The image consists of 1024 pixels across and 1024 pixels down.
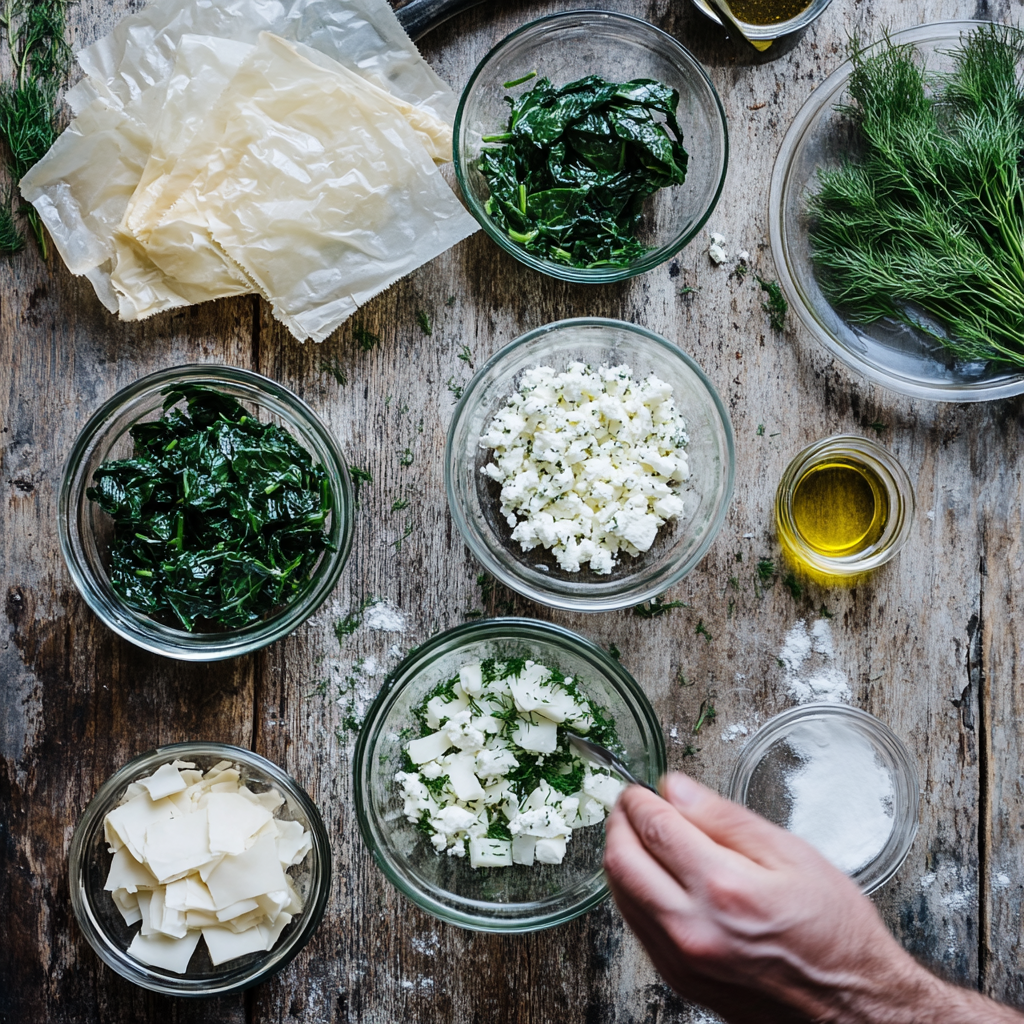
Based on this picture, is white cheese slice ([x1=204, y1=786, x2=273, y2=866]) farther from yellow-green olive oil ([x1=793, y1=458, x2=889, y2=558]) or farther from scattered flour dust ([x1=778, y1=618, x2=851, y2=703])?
yellow-green olive oil ([x1=793, y1=458, x2=889, y2=558])

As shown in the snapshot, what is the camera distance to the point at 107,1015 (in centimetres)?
208

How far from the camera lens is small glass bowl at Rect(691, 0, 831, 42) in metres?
2.04

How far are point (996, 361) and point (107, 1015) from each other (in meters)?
2.64

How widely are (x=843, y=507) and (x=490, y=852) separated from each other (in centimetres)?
117

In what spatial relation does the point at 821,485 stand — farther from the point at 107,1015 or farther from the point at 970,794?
the point at 107,1015

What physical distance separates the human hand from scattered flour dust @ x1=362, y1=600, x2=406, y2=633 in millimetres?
840

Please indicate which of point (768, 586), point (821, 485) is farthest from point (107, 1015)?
point (821, 485)

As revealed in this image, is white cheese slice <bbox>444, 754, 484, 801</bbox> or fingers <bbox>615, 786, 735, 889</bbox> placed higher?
fingers <bbox>615, 786, 735, 889</bbox>

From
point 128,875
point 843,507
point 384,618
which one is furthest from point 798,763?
point 128,875

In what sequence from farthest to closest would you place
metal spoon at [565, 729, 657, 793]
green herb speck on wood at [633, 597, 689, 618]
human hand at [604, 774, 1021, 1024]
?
green herb speck on wood at [633, 597, 689, 618] < metal spoon at [565, 729, 657, 793] < human hand at [604, 774, 1021, 1024]

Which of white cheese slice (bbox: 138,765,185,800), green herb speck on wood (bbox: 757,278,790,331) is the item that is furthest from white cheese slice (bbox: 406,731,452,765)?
green herb speck on wood (bbox: 757,278,790,331)

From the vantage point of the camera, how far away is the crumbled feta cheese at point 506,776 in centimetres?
192

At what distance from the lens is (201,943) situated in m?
2.00

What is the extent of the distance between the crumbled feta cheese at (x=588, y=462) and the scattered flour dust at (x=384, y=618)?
254 mm
